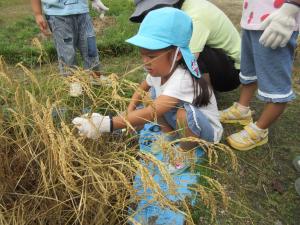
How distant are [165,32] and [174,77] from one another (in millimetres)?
228

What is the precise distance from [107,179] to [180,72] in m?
0.83

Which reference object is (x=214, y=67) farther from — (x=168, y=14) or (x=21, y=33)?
(x=21, y=33)

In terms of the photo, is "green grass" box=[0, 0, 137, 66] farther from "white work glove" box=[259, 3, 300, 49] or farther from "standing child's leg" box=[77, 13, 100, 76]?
"white work glove" box=[259, 3, 300, 49]

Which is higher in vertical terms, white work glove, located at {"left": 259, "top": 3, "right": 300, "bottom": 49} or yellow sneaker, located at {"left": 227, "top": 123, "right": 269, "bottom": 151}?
white work glove, located at {"left": 259, "top": 3, "right": 300, "bottom": 49}

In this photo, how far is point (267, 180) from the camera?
6.63 ft

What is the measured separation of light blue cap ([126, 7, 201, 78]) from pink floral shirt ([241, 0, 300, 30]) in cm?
34

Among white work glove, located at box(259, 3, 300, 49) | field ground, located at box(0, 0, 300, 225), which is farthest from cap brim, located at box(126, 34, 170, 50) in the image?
white work glove, located at box(259, 3, 300, 49)

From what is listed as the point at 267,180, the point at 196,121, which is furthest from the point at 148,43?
the point at 267,180

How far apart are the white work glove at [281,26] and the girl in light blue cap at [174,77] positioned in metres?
0.37

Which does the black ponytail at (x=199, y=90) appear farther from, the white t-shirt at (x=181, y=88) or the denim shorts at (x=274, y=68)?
the denim shorts at (x=274, y=68)

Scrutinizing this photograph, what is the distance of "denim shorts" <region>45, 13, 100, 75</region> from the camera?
279 cm

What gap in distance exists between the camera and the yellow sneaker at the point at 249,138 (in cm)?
221

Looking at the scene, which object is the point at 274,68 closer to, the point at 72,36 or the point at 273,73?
the point at 273,73

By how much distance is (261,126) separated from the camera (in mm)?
2186
